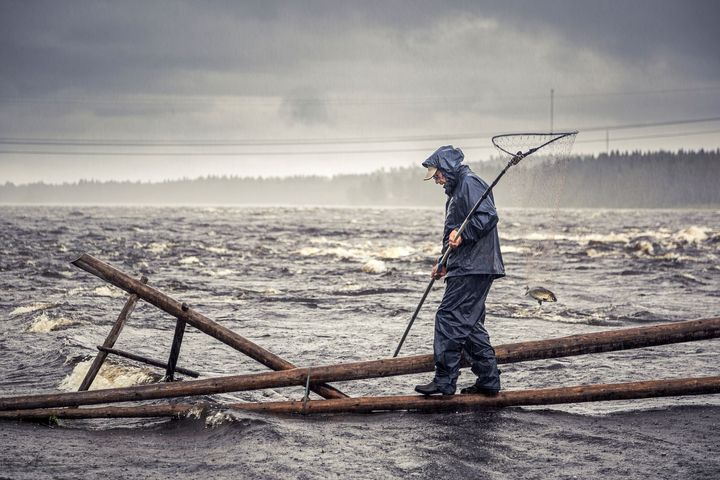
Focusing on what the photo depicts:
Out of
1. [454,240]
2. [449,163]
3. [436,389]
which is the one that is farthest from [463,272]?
[436,389]

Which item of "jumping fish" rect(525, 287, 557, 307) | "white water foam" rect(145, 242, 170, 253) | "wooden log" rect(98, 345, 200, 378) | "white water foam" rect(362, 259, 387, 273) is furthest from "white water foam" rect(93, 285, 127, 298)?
"white water foam" rect(145, 242, 170, 253)

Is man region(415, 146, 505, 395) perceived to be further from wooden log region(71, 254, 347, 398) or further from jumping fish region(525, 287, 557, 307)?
jumping fish region(525, 287, 557, 307)

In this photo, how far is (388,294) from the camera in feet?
57.8

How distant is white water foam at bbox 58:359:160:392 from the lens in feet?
27.7

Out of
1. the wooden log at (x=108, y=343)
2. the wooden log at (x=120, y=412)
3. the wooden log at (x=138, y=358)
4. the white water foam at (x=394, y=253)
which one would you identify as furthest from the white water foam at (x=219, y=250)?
the wooden log at (x=120, y=412)

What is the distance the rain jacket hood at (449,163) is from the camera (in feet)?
20.6

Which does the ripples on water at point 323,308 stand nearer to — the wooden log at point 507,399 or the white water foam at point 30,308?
the white water foam at point 30,308

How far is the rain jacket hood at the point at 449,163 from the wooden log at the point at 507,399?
1958 mm

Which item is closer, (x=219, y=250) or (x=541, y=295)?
(x=541, y=295)

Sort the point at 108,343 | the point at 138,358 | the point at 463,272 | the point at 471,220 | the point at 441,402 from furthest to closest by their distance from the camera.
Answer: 1. the point at 138,358
2. the point at 108,343
3. the point at 441,402
4. the point at 463,272
5. the point at 471,220

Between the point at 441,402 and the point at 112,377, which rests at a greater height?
the point at 441,402

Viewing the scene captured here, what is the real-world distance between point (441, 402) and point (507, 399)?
62 centimetres

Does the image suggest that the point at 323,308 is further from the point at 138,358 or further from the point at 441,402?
the point at 441,402

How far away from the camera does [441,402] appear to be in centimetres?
652
